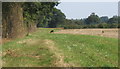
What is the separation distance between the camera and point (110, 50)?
9406 mm

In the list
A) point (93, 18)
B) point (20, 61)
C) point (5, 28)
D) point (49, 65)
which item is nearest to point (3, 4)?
point (5, 28)

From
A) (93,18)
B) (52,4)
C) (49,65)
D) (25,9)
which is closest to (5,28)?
(25,9)

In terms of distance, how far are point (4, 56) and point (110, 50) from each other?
16.2 ft

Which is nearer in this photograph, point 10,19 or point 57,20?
point 10,19

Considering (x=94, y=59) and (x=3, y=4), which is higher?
(x=3, y=4)

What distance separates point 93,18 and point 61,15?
13.9m

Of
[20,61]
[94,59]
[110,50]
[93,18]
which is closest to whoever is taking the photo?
[20,61]

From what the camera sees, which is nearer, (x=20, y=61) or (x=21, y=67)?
(x=21, y=67)

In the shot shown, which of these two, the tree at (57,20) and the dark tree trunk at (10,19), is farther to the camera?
the tree at (57,20)

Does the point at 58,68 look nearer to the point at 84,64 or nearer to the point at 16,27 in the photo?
the point at 84,64

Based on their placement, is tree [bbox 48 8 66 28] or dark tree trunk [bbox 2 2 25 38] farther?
tree [bbox 48 8 66 28]

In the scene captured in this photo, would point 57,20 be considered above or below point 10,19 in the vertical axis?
below

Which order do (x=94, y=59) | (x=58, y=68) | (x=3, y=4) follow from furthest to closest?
(x=3, y=4) → (x=94, y=59) → (x=58, y=68)

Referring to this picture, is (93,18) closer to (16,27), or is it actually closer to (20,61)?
(16,27)
